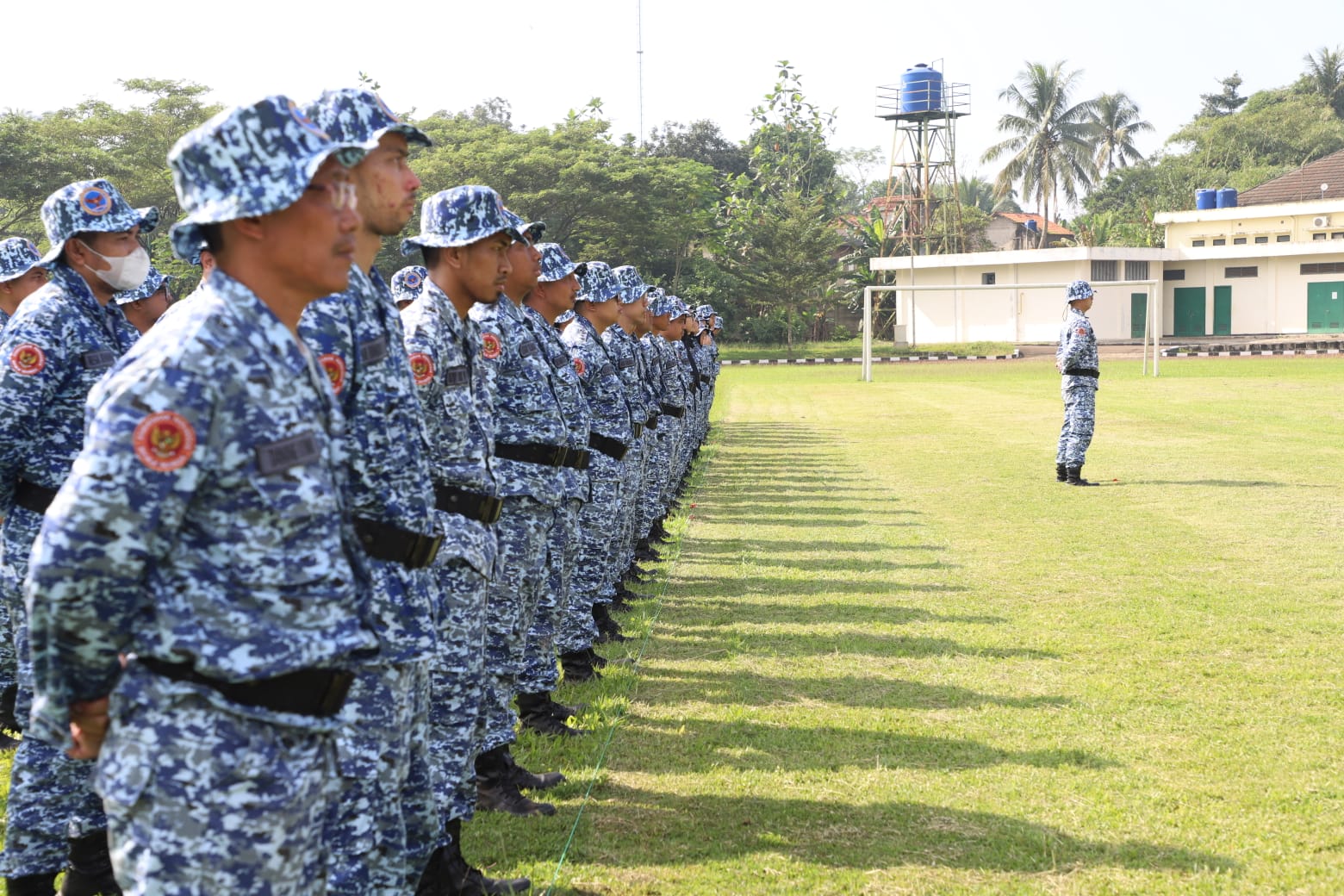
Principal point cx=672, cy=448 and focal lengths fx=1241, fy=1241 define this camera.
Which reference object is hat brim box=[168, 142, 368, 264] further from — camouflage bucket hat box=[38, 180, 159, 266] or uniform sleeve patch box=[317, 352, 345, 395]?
camouflage bucket hat box=[38, 180, 159, 266]

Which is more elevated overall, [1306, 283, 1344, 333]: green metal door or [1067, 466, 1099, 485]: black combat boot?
[1306, 283, 1344, 333]: green metal door

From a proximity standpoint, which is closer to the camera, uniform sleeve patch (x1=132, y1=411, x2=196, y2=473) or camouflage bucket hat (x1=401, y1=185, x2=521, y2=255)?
uniform sleeve patch (x1=132, y1=411, x2=196, y2=473)

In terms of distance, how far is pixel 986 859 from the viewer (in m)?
4.15

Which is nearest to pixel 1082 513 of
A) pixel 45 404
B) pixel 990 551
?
pixel 990 551

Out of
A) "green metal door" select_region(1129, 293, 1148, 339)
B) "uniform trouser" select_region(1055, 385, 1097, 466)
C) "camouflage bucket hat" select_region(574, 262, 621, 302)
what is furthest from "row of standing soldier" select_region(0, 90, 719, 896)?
"green metal door" select_region(1129, 293, 1148, 339)

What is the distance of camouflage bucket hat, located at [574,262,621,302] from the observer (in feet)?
25.0

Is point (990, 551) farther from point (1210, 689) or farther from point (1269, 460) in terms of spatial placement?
point (1269, 460)

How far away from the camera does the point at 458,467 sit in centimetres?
377

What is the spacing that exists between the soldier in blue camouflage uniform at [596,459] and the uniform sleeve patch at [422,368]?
2708 mm

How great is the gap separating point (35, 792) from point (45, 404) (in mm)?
1187

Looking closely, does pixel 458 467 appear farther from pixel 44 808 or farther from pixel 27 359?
pixel 44 808

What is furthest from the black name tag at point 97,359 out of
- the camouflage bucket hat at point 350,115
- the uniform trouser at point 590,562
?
the uniform trouser at point 590,562

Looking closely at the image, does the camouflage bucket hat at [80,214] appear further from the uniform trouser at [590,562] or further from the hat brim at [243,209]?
the uniform trouser at [590,562]

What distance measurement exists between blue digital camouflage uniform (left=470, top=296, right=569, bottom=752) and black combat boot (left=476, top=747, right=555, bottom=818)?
8 centimetres
